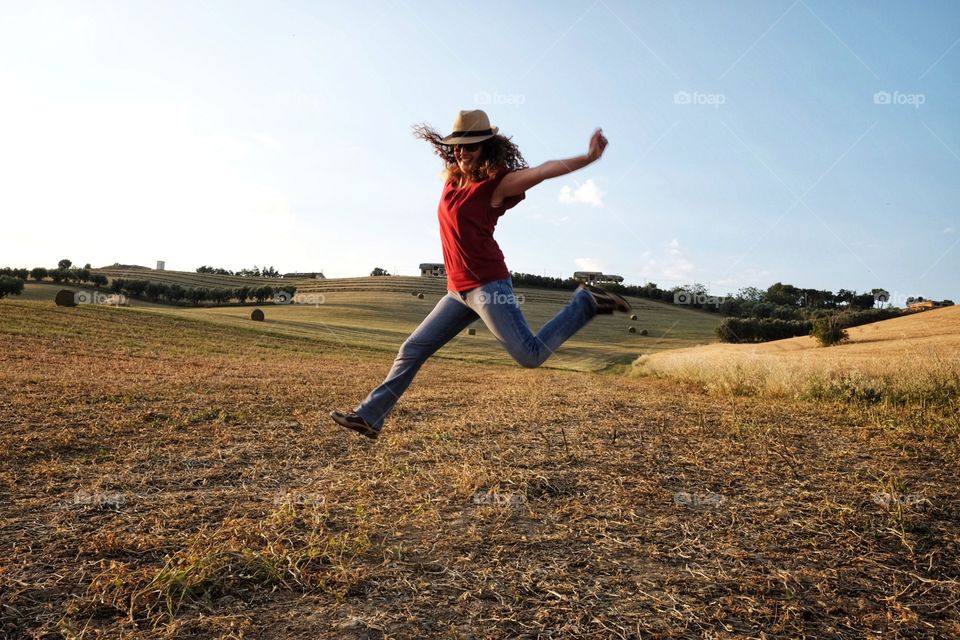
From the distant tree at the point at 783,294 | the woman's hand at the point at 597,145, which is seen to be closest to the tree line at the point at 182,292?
the distant tree at the point at 783,294

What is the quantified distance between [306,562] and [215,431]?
5343 millimetres

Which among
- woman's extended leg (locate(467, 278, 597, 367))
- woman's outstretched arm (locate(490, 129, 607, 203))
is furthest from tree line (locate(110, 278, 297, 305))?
woman's outstretched arm (locate(490, 129, 607, 203))

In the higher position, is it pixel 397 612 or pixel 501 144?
pixel 501 144

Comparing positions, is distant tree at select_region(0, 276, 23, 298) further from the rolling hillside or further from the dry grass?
the dry grass

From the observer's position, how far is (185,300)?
7819cm

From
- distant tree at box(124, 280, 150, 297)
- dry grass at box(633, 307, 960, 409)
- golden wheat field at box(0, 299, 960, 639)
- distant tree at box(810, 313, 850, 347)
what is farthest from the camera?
distant tree at box(124, 280, 150, 297)

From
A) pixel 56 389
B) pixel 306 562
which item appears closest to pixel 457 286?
pixel 306 562

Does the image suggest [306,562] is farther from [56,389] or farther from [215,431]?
[56,389]

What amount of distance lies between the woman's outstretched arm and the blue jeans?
2.36ft

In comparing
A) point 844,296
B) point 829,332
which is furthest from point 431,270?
point 829,332

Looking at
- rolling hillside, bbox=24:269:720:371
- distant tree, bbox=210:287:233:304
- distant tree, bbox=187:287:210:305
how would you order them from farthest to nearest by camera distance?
distant tree, bbox=210:287:233:304 < distant tree, bbox=187:287:210:305 < rolling hillside, bbox=24:269:720:371

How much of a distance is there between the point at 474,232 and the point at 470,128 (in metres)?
0.87

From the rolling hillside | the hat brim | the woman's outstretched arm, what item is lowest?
the rolling hillside

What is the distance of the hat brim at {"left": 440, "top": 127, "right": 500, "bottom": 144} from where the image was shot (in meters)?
4.96
